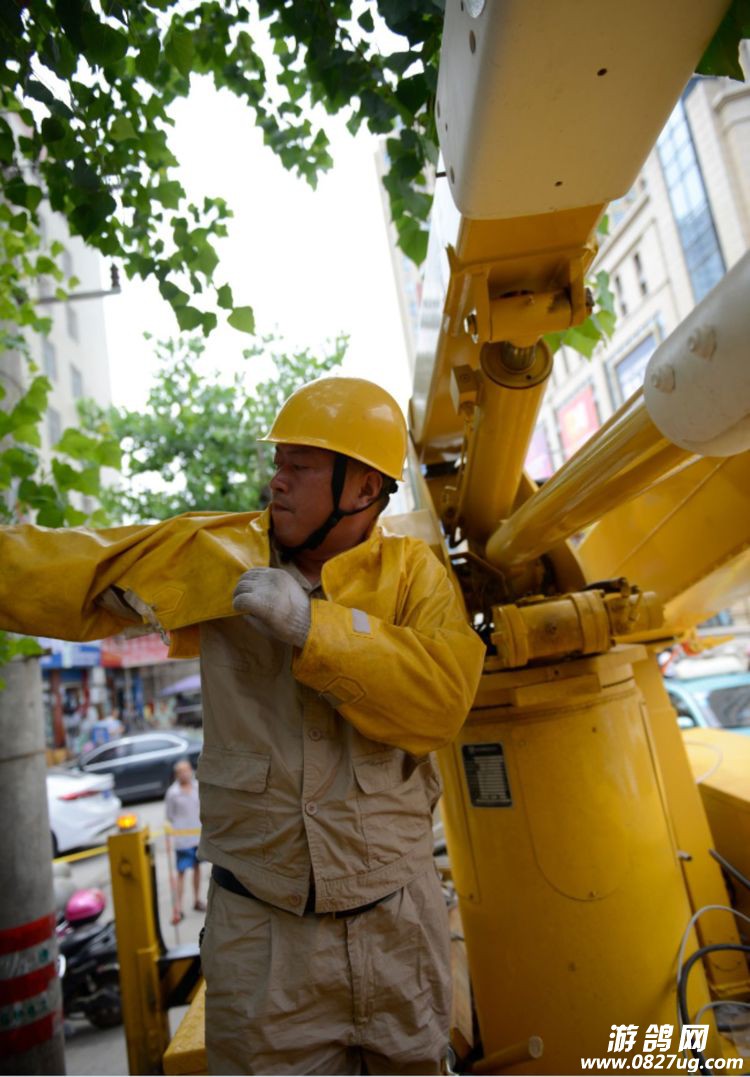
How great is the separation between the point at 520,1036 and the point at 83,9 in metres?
3.49

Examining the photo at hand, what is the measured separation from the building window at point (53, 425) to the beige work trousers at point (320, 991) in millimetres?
20501

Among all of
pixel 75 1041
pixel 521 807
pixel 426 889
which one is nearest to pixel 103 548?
pixel 426 889

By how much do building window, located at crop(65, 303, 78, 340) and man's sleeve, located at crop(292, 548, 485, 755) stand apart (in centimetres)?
2494

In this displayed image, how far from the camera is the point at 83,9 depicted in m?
1.96

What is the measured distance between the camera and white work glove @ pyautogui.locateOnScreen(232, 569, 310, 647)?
1.59 m

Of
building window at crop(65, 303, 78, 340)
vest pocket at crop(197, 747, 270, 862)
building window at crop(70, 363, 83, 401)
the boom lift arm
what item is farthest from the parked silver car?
building window at crop(65, 303, 78, 340)

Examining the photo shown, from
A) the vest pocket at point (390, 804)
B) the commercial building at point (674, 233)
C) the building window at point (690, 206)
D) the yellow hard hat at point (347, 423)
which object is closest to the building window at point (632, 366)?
the commercial building at point (674, 233)

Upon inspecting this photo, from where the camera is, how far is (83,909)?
18.8 feet

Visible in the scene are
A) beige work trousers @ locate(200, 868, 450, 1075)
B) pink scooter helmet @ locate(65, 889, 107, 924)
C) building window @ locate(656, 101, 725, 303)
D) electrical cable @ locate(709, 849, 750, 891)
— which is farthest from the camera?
building window @ locate(656, 101, 725, 303)

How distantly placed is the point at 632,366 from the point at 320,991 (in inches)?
980

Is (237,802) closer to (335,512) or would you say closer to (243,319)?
(335,512)

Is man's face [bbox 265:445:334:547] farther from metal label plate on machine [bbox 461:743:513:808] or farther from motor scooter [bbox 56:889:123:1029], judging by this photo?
motor scooter [bbox 56:889:123:1029]

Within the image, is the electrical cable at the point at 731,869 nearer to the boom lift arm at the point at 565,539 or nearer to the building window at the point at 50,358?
the boom lift arm at the point at 565,539

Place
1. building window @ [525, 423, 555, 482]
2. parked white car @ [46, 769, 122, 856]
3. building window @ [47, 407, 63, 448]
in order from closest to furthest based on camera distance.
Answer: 1. parked white car @ [46, 769, 122, 856]
2. building window @ [47, 407, 63, 448]
3. building window @ [525, 423, 555, 482]
